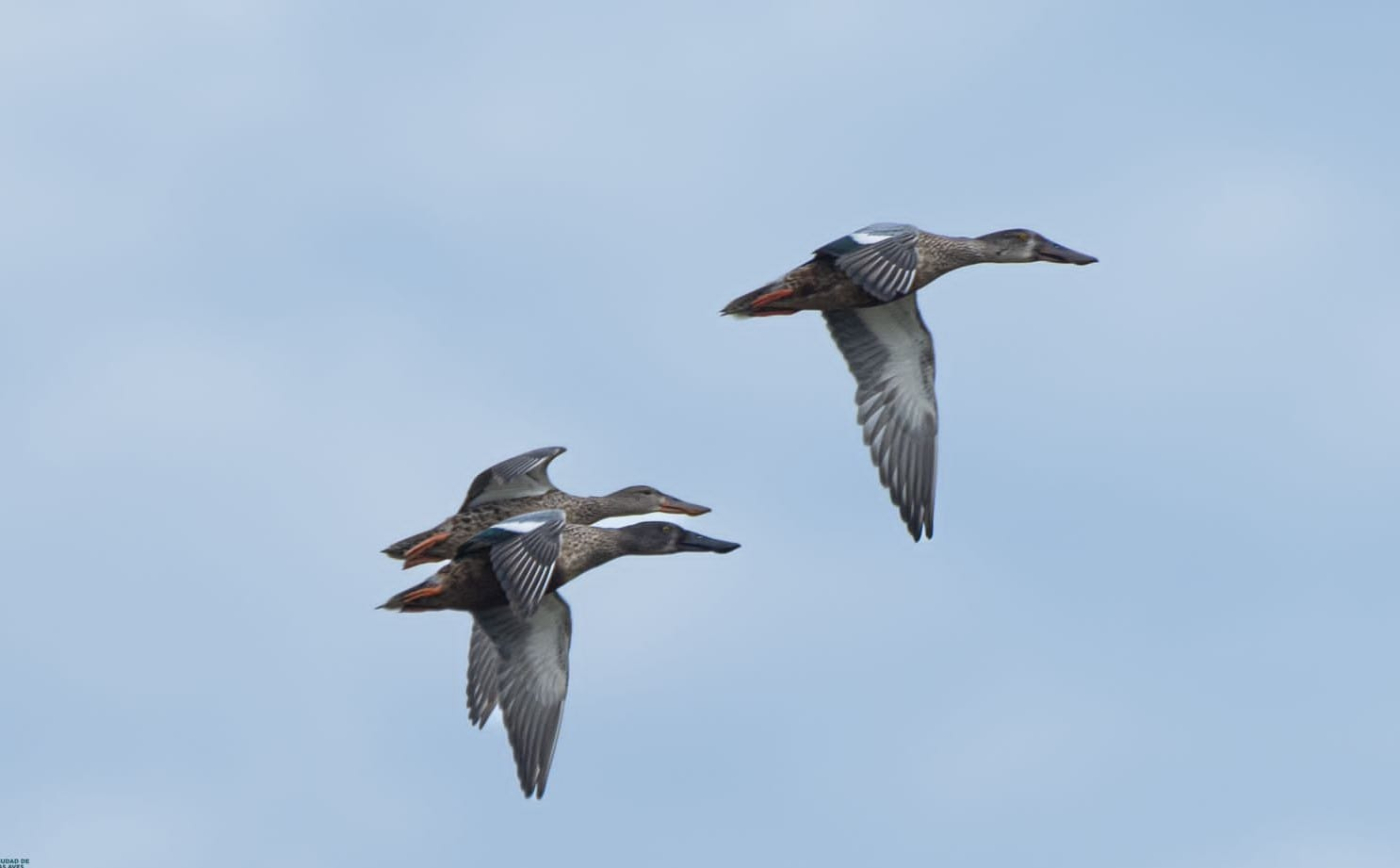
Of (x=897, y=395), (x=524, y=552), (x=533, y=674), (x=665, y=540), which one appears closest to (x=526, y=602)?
(x=524, y=552)

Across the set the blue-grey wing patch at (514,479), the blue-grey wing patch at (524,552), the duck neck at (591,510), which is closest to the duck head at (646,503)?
the duck neck at (591,510)

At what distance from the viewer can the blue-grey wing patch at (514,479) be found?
68.9 ft

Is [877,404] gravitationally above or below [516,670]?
above

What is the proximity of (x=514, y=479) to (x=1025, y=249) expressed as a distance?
4.98 meters

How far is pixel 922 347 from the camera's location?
74.4ft

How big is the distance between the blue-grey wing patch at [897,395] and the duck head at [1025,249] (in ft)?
2.89

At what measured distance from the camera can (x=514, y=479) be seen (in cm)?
2108

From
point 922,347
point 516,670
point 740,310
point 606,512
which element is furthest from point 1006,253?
point 516,670

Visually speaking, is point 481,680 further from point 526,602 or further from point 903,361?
point 903,361

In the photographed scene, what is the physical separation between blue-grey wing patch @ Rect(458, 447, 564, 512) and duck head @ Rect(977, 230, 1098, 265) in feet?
13.7

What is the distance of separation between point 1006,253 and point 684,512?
347cm

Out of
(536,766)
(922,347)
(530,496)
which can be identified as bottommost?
(536,766)

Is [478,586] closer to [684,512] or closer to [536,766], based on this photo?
[536,766]

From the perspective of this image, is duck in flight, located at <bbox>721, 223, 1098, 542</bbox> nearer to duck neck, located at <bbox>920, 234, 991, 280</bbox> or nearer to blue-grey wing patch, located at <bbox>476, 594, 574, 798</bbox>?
duck neck, located at <bbox>920, 234, 991, 280</bbox>
